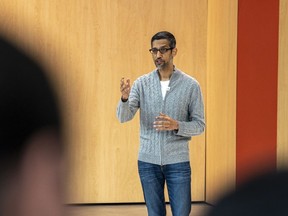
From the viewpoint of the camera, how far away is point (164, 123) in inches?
125

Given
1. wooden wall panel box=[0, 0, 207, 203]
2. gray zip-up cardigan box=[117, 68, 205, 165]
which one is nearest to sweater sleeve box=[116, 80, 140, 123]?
gray zip-up cardigan box=[117, 68, 205, 165]

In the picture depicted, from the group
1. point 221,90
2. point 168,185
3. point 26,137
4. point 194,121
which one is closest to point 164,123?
point 194,121

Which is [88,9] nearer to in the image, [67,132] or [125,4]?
[125,4]

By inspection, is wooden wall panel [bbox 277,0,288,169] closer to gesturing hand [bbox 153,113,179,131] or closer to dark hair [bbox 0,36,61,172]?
gesturing hand [bbox 153,113,179,131]

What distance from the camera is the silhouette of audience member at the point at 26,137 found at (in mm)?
483

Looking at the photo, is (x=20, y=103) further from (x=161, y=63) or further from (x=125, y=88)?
(x=161, y=63)

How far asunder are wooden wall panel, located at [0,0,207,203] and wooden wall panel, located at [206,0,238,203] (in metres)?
0.10

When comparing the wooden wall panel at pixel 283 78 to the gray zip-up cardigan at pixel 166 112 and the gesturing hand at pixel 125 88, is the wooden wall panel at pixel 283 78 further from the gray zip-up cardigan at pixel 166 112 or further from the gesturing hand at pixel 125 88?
the gesturing hand at pixel 125 88

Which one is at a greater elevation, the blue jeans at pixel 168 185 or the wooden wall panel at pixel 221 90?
the wooden wall panel at pixel 221 90

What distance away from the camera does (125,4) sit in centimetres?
622

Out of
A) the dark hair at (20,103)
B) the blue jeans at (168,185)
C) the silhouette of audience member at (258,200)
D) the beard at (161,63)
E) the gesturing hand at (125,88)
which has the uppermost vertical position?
the beard at (161,63)

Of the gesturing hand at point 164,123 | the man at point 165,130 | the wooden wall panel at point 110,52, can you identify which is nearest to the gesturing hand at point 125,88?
the man at point 165,130

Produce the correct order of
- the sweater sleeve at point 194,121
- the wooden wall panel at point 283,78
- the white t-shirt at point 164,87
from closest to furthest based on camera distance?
the sweater sleeve at point 194,121, the white t-shirt at point 164,87, the wooden wall panel at point 283,78

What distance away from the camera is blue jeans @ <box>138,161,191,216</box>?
3369mm
